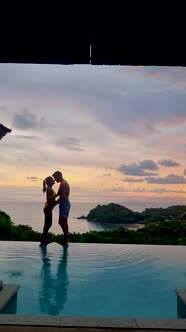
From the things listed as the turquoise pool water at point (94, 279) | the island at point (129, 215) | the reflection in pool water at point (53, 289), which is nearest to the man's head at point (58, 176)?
the turquoise pool water at point (94, 279)

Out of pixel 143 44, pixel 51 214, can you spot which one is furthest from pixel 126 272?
pixel 143 44

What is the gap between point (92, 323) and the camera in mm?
3365

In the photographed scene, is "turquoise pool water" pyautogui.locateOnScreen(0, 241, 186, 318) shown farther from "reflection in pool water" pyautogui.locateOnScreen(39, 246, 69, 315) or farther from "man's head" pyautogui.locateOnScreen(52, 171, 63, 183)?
"man's head" pyautogui.locateOnScreen(52, 171, 63, 183)

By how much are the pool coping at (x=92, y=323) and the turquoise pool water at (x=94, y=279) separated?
4.92 feet

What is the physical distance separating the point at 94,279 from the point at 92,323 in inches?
134

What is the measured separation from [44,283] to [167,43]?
4.50 m

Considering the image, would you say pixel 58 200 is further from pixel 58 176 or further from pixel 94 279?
pixel 94 279

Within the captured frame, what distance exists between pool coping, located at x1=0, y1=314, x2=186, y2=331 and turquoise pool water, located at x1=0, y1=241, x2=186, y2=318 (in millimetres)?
1498

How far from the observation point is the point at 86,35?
3096mm

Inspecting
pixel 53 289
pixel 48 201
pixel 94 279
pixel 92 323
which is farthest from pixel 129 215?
pixel 92 323

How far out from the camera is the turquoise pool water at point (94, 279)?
16.9 ft

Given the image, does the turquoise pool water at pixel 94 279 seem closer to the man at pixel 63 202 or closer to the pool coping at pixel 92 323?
the man at pixel 63 202

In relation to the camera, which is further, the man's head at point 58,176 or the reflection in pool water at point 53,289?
the man's head at point 58,176

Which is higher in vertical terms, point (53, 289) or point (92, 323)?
point (92, 323)
